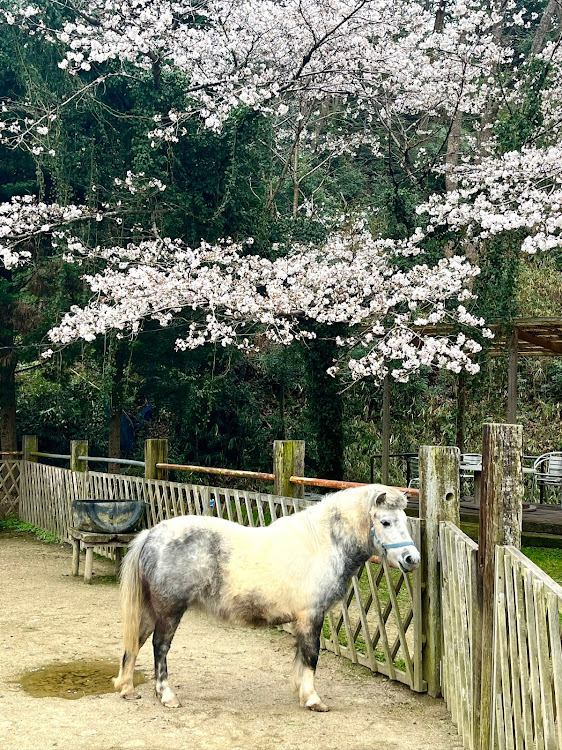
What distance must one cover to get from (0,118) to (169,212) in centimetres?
304

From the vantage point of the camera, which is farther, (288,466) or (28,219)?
(28,219)

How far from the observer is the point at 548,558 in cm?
968

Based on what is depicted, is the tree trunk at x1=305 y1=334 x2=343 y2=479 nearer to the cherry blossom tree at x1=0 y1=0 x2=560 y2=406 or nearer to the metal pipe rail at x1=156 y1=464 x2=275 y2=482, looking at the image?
the cherry blossom tree at x1=0 y1=0 x2=560 y2=406

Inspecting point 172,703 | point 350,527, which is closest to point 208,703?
point 172,703

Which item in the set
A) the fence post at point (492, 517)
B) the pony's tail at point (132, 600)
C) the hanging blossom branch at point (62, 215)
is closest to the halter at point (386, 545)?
the fence post at point (492, 517)

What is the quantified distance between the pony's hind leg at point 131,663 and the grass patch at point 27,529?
657 centimetres

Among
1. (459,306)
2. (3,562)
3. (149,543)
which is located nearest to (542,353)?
(459,306)

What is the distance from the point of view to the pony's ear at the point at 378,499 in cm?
440

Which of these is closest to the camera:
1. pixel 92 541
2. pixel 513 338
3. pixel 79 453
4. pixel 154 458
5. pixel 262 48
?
pixel 92 541

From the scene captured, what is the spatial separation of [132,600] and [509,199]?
26.5 feet

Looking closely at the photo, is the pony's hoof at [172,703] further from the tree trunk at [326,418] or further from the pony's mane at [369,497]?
the tree trunk at [326,418]

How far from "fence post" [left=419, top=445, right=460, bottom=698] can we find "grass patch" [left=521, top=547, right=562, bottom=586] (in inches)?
167

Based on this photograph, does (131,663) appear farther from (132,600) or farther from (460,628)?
(460,628)

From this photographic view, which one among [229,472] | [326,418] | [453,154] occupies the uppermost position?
[453,154]
